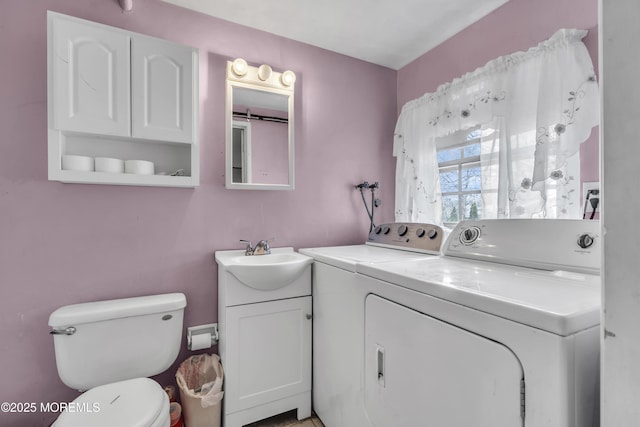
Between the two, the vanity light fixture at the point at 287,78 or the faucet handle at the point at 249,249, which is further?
the vanity light fixture at the point at 287,78

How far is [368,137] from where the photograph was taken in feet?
8.00

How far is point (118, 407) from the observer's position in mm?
1172

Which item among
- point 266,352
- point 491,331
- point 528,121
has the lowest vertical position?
point 266,352

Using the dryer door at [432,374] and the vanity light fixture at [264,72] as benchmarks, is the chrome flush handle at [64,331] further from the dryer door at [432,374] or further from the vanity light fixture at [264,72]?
the vanity light fixture at [264,72]

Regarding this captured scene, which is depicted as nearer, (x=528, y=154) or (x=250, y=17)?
(x=528, y=154)

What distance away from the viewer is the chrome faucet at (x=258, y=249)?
Answer: 1868 millimetres

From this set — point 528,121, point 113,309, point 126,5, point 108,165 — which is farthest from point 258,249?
point 528,121

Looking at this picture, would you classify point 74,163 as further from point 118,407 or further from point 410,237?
point 410,237

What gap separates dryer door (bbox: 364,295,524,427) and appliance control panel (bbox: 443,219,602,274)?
0.55 meters

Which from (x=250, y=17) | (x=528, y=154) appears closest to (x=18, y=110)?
(x=250, y=17)

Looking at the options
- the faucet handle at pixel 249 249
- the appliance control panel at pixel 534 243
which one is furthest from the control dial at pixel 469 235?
the faucet handle at pixel 249 249

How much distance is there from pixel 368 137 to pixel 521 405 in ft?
6.81

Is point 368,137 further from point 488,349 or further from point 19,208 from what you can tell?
point 19,208

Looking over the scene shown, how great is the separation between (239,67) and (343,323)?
1.68 m
